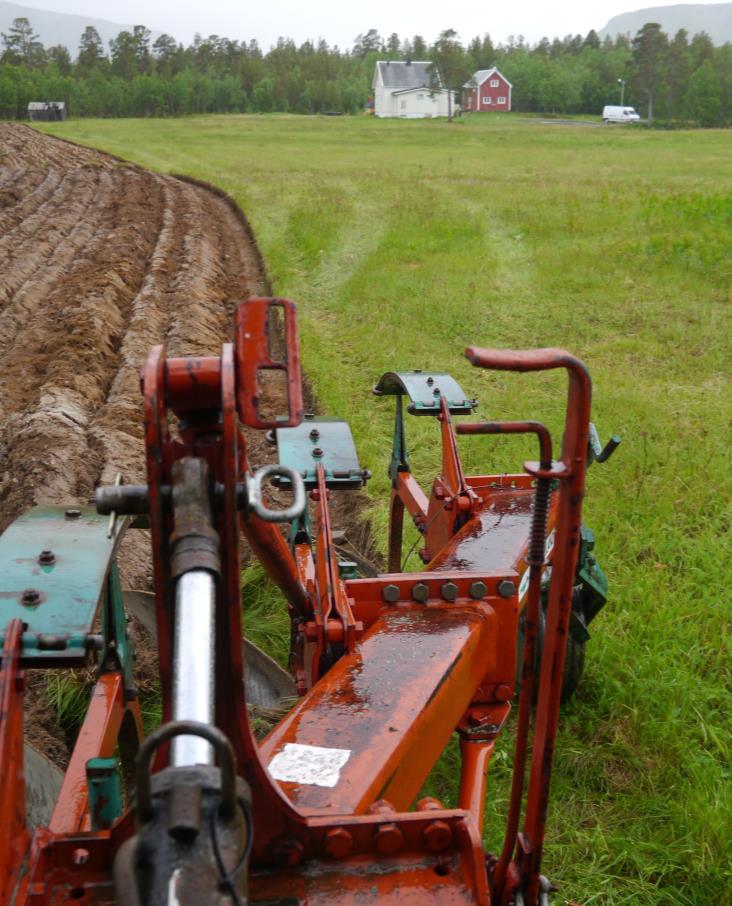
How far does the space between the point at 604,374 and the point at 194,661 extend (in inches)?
285

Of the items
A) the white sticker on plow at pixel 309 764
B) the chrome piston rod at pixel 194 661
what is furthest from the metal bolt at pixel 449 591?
the chrome piston rod at pixel 194 661

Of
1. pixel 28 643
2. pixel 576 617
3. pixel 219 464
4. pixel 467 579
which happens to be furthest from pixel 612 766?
pixel 219 464

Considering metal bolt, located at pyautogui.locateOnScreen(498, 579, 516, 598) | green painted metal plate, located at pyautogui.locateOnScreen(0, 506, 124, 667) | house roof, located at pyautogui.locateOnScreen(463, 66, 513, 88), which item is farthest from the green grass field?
house roof, located at pyautogui.locateOnScreen(463, 66, 513, 88)

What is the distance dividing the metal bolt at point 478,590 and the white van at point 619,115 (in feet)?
227

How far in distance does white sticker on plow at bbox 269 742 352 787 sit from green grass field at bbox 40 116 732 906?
1.32 meters

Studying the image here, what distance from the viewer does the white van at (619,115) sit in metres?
66.1

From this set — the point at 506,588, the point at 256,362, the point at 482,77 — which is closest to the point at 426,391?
the point at 506,588

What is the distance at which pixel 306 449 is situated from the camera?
405 cm

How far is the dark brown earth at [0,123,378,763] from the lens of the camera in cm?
606

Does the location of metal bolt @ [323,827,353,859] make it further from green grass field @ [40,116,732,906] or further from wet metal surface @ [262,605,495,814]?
green grass field @ [40,116,732,906]

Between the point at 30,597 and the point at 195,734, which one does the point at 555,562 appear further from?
the point at 30,597

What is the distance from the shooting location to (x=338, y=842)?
179 cm

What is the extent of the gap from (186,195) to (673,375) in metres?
14.0

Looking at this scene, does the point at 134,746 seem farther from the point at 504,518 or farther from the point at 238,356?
the point at 238,356
